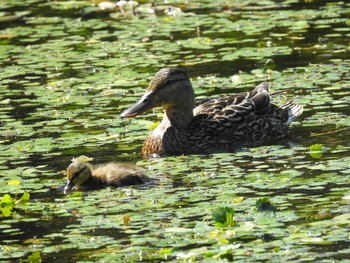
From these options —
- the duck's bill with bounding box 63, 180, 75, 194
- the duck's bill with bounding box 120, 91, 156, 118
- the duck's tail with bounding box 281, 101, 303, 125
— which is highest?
the duck's bill with bounding box 120, 91, 156, 118

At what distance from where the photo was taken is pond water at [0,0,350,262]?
802 cm

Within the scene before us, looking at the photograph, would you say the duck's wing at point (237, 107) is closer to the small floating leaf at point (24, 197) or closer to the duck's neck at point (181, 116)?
the duck's neck at point (181, 116)

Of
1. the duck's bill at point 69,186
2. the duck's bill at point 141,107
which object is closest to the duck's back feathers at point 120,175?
the duck's bill at point 69,186

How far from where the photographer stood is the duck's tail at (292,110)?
1129cm

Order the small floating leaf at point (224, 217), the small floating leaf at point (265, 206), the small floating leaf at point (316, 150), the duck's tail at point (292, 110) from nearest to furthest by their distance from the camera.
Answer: the small floating leaf at point (224, 217)
the small floating leaf at point (265, 206)
the small floating leaf at point (316, 150)
the duck's tail at point (292, 110)

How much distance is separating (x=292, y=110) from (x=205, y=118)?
2.78ft

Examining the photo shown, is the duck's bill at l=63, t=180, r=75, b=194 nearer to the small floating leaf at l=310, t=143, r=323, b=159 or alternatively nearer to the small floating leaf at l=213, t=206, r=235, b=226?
the small floating leaf at l=213, t=206, r=235, b=226

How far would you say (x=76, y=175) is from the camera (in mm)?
9594

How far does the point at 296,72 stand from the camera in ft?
42.4

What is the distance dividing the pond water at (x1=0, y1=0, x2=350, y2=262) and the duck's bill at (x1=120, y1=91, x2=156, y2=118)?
0.24 m

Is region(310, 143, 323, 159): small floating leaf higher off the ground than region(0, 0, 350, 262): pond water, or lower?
lower

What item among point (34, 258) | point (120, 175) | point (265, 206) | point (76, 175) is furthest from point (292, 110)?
point (34, 258)

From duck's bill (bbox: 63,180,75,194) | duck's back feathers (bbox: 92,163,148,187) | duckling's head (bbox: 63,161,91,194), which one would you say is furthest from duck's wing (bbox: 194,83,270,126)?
duck's bill (bbox: 63,180,75,194)

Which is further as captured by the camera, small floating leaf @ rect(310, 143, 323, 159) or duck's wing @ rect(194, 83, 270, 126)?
duck's wing @ rect(194, 83, 270, 126)
